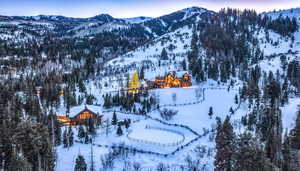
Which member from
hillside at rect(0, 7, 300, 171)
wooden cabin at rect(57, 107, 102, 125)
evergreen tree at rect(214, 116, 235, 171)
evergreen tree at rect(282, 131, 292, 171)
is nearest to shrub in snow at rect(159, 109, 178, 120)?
hillside at rect(0, 7, 300, 171)

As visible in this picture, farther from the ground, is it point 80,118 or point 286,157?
point 80,118

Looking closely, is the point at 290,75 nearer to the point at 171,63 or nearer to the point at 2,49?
the point at 171,63

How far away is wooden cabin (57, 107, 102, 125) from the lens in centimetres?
6569

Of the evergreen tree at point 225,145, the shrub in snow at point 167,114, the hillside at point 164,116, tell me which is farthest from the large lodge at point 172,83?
the evergreen tree at point 225,145

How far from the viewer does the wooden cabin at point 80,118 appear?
65.7 m

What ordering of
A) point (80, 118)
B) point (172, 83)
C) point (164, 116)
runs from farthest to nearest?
1. point (172, 83)
2. point (164, 116)
3. point (80, 118)

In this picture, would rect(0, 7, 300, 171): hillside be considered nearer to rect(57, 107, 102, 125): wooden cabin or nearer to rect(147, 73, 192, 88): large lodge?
rect(57, 107, 102, 125): wooden cabin

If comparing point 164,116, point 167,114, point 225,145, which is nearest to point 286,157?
point 225,145

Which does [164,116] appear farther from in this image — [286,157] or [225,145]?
[225,145]

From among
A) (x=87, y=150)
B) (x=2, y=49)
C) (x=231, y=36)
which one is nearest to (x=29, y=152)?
(x=87, y=150)

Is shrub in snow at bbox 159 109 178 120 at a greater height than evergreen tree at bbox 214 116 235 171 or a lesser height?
lesser

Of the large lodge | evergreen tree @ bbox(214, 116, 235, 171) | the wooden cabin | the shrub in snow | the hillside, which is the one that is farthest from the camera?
the large lodge

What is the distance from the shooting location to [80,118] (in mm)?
66375

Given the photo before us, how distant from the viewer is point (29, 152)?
30.9m
